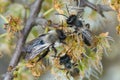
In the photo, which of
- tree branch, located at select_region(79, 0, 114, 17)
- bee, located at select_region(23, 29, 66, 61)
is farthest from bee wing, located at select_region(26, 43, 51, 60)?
tree branch, located at select_region(79, 0, 114, 17)

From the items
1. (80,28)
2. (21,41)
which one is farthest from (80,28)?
(21,41)

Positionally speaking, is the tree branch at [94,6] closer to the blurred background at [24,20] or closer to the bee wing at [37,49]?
the blurred background at [24,20]

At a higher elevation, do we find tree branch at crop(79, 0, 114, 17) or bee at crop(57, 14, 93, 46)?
tree branch at crop(79, 0, 114, 17)

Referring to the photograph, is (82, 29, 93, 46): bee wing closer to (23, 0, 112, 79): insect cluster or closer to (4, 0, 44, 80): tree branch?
(23, 0, 112, 79): insect cluster

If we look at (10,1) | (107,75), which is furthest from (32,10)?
(107,75)

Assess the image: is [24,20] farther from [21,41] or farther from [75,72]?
[75,72]

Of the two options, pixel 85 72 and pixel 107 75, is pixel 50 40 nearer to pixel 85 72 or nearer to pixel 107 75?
pixel 85 72

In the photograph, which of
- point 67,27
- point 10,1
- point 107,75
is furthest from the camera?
point 107,75
